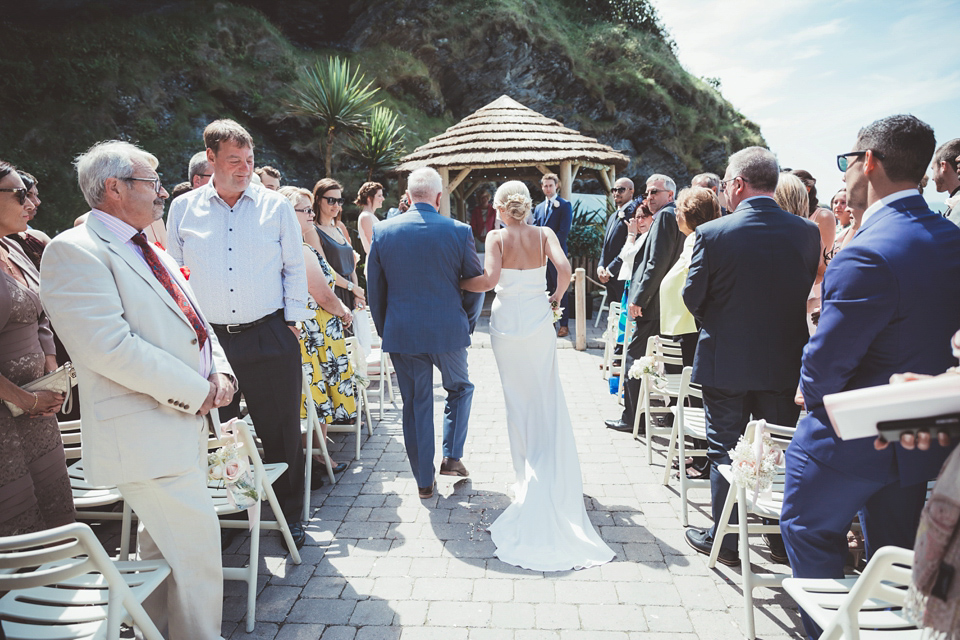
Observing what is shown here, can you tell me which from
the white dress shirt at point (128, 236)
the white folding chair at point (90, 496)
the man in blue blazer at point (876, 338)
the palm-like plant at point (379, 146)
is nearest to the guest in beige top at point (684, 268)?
the man in blue blazer at point (876, 338)

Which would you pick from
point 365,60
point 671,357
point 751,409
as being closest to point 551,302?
point 671,357

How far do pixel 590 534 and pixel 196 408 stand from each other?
245cm

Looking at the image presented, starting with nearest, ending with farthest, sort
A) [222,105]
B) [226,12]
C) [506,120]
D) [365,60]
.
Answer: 1. [506,120]
2. [222,105]
3. [226,12]
4. [365,60]

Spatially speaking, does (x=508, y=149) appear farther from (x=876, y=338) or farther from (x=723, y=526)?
(x=876, y=338)

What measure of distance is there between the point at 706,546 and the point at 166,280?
333 cm

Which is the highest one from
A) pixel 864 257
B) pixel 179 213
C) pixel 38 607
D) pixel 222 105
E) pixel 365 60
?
pixel 365 60

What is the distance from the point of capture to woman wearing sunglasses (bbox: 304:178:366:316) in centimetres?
548

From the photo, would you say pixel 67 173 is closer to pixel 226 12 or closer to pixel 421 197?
pixel 226 12

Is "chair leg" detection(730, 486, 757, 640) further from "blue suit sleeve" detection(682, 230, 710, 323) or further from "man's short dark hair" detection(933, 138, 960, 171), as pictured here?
"man's short dark hair" detection(933, 138, 960, 171)

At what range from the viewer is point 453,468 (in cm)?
442

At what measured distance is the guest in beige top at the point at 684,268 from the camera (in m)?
4.32

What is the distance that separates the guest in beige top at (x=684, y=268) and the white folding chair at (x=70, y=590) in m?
3.78

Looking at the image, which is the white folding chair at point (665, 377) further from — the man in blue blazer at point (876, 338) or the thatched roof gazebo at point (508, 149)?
the thatched roof gazebo at point (508, 149)

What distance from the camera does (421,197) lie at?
13.2 ft
